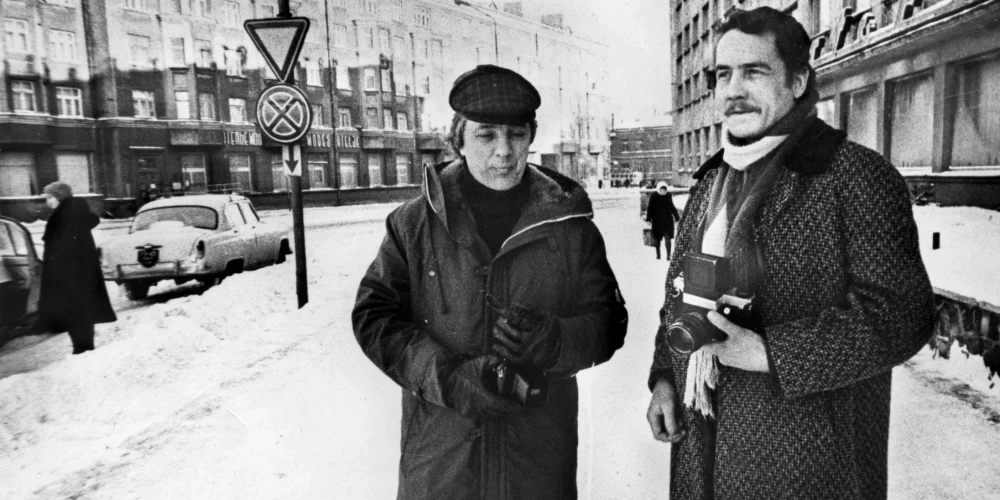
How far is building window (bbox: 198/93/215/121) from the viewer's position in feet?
19.5

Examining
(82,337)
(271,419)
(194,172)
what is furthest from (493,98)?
(194,172)

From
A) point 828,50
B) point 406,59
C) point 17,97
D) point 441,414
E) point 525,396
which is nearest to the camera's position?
point 525,396

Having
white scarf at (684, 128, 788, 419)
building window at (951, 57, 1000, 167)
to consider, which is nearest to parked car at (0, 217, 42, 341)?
white scarf at (684, 128, 788, 419)

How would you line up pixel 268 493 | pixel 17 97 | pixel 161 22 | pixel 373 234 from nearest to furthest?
1. pixel 268 493
2. pixel 17 97
3. pixel 161 22
4. pixel 373 234

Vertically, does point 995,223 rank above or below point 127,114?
below

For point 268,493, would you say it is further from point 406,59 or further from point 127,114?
point 406,59

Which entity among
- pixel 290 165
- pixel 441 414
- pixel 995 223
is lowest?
pixel 441 414

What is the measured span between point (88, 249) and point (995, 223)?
6.14 m

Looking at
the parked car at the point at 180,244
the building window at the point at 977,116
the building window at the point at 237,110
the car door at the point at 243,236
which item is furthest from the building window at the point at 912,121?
the car door at the point at 243,236

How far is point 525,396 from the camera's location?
1417mm

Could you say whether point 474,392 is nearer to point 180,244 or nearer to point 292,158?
point 292,158

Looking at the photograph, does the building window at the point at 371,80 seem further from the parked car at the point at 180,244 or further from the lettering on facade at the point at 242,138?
the parked car at the point at 180,244

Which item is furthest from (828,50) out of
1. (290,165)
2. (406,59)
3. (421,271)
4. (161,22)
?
(421,271)

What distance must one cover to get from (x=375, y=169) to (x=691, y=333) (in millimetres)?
5932
